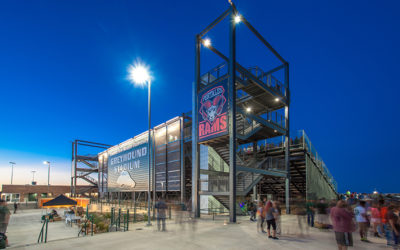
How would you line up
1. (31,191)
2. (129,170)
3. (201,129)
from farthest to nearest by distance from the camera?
(31,191)
(129,170)
(201,129)

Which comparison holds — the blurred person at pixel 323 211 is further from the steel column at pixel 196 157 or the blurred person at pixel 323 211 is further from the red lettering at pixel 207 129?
the red lettering at pixel 207 129

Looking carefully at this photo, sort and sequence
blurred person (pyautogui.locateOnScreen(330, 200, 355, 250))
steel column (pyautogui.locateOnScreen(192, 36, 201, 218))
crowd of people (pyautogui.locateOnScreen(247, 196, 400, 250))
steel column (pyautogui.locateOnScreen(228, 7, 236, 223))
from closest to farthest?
blurred person (pyautogui.locateOnScreen(330, 200, 355, 250))
crowd of people (pyautogui.locateOnScreen(247, 196, 400, 250))
steel column (pyautogui.locateOnScreen(228, 7, 236, 223))
steel column (pyautogui.locateOnScreen(192, 36, 201, 218))

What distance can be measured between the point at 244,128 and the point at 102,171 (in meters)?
38.7

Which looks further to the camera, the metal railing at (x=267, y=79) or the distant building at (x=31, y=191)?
the distant building at (x=31, y=191)

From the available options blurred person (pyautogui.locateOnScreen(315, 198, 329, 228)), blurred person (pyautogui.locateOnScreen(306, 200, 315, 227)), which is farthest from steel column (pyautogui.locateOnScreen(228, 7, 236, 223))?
blurred person (pyautogui.locateOnScreen(315, 198, 329, 228))

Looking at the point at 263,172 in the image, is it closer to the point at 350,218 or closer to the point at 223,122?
the point at 223,122

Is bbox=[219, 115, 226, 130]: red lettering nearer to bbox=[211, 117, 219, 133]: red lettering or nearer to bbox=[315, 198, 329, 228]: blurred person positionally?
bbox=[211, 117, 219, 133]: red lettering

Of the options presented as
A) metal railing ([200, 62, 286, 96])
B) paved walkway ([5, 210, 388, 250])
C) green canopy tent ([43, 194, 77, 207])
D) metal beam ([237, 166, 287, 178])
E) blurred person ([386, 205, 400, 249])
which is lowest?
green canopy tent ([43, 194, 77, 207])

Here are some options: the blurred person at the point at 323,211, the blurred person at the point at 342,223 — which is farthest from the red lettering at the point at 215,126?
the blurred person at the point at 342,223

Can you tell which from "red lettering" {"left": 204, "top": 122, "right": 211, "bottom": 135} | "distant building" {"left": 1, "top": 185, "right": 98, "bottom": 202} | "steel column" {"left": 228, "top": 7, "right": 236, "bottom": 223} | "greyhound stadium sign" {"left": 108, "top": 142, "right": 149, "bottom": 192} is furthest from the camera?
"distant building" {"left": 1, "top": 185, "right": 98, "bottom": 202}

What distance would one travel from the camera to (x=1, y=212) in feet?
28.5

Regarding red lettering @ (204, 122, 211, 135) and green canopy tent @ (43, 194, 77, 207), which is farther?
green canopy tent @ (43, 194, 77, 207)

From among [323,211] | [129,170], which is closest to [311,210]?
[323,211]

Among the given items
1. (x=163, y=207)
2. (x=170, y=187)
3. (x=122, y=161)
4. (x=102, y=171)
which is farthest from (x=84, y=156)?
(x=163, y=207)
